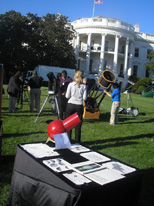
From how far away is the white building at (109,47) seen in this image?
4547 centimetres

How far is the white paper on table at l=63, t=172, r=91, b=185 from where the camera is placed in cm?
178

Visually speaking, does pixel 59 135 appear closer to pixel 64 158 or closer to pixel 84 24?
pixel 64 158

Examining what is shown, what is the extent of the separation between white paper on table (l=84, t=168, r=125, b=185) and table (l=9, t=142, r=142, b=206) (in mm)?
35

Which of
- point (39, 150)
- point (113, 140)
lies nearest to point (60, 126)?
point (39, 150)

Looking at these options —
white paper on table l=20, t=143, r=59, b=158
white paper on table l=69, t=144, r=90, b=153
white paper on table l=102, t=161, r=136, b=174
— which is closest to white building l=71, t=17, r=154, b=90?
white paper on table l=69, t=144, r=90, b=153

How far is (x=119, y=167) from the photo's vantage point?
214cm

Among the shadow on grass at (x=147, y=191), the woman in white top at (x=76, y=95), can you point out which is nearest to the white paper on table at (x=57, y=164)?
the shadow on grass at (x=147, y=191)

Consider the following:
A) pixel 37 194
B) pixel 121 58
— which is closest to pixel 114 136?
pixel 37 194

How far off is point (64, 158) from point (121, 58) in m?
51.9

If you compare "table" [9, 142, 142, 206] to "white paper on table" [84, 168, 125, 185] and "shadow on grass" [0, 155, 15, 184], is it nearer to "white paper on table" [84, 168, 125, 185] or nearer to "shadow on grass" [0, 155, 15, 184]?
"white paper on table" [84, 168, 125, 185]

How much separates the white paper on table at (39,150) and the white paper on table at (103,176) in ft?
1.83

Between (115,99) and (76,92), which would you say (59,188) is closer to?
(76,92)

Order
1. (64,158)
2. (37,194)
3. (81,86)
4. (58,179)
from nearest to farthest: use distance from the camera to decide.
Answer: (58,179) < (37,194) < (64,158) < (81,86)

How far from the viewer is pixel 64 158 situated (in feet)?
7.28
